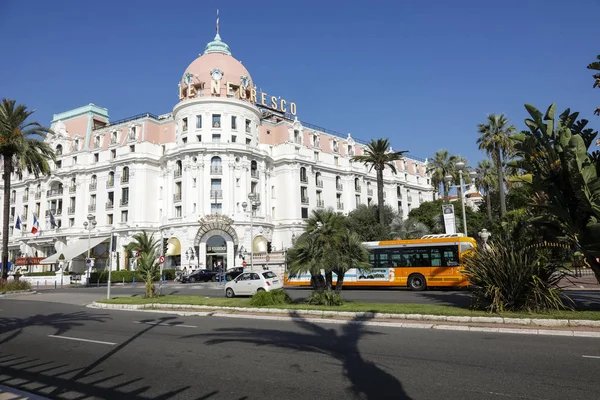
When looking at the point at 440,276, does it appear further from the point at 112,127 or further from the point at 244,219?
the point at 112,127

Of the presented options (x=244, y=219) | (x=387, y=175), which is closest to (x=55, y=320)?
(x=244, y=219)

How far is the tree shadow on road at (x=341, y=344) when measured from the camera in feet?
20.1

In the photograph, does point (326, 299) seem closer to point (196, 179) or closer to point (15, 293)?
point (15, 293)

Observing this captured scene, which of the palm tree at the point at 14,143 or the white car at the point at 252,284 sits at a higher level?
the palm tree at the point at 14,143

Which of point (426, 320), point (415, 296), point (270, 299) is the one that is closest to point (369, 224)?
point (415, 296)

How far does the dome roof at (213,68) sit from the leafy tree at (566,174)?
4667 centimetres

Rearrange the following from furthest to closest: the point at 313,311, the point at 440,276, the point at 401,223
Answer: the point at 401,223, the point at 440,276, the point at 313,311

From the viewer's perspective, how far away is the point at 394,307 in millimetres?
14656

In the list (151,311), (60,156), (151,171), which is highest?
(60,156)

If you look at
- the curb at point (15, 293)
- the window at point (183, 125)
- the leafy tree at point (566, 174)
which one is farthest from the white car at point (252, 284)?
the window at point (183, 125)

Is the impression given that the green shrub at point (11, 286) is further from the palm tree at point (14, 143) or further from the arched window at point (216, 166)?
the arched window at point (216, 166)

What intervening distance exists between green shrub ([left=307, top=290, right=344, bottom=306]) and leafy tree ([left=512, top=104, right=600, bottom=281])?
7.37 metres

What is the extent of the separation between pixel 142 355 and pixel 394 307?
8816 millimetres

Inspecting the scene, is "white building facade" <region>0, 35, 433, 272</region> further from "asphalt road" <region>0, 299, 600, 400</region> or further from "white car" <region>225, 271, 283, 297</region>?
"asphalt road" <region>0, 299, 600, 400</region>
